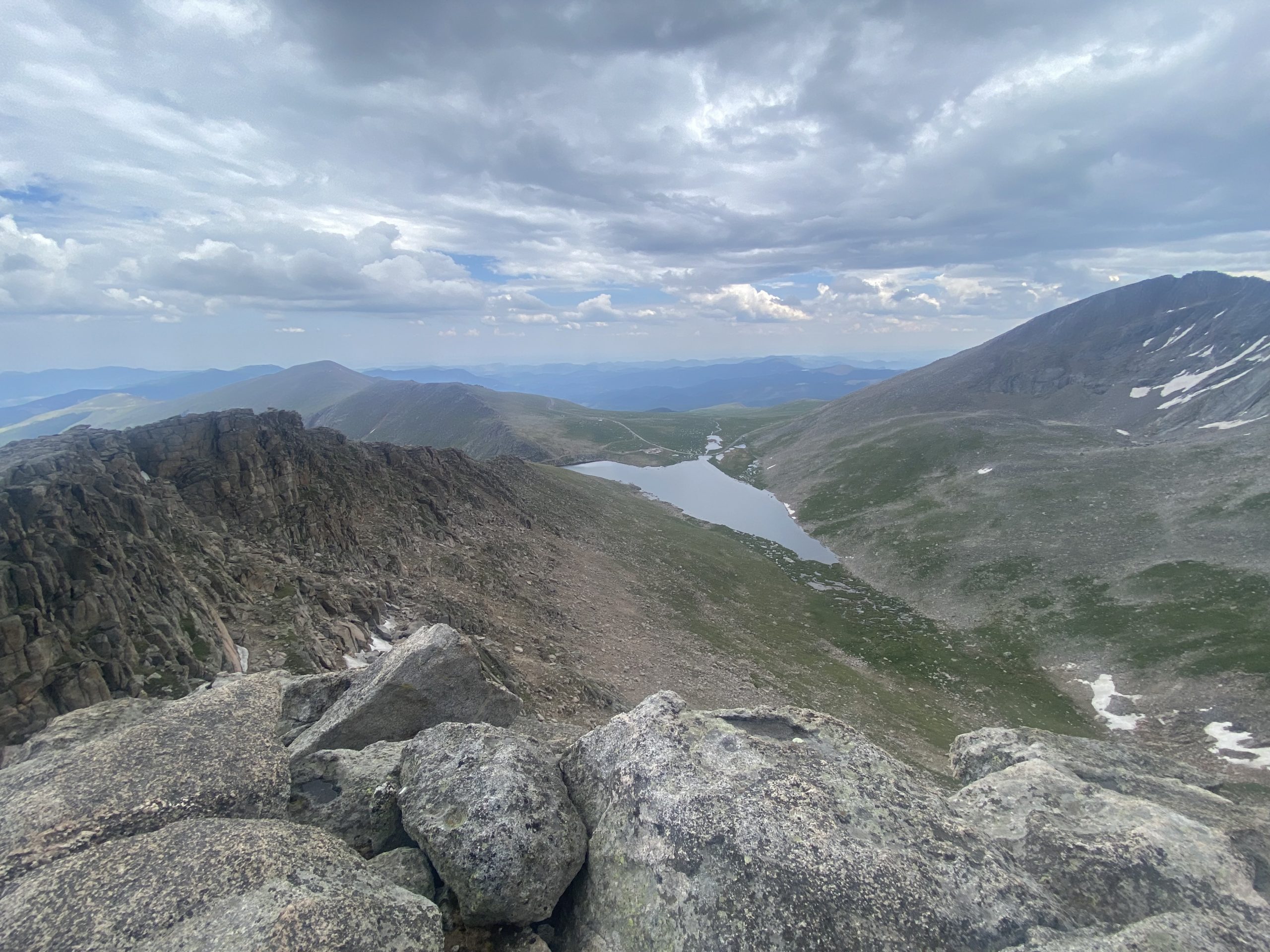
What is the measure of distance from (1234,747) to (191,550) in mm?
63758

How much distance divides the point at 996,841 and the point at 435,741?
406 inches

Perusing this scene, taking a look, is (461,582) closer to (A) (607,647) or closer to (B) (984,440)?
(A) (607,647)

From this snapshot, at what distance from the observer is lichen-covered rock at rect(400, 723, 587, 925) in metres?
8.77

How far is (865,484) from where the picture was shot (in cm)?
11525

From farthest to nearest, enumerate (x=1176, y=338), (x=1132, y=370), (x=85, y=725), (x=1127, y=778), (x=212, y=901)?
(x=1176, y=338) < (x=1132, y=370) < (x=1127, y=778) < (x=85, y=725) < (x=212, y=901)

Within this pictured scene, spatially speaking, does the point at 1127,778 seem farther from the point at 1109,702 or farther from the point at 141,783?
the point at 1109,702

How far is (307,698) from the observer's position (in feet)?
51.6

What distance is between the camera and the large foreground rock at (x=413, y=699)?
45.2ft

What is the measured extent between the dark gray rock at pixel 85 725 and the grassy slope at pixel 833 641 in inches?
1499

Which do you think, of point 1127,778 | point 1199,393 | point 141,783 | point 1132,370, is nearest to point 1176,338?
point 1132,370

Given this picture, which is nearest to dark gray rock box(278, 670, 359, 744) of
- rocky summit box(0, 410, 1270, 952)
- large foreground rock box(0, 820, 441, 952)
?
rocky summit box(0, 410, 1270, 952)

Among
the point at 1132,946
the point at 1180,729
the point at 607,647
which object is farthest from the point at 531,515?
the point at 1132,946

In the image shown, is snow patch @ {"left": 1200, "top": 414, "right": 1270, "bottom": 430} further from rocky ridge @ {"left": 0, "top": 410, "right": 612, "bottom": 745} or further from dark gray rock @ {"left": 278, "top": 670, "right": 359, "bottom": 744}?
dark gray rock @ {"left": 278, "top": 670, "right": 359, "bottom": 744}

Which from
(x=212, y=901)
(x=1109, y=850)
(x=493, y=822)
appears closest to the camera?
(x=212, y=901)
